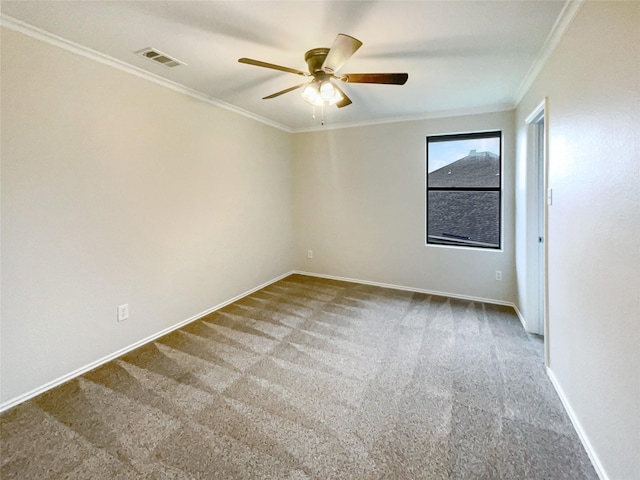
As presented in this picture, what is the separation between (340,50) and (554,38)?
1502mm

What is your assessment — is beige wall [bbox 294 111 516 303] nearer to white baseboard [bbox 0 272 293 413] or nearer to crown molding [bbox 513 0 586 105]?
crown molding [bbox 513 0 586 105]

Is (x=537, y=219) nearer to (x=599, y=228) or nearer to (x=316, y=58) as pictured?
(x=599, y=228)

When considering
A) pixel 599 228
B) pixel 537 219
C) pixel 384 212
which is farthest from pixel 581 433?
pixel 384 212

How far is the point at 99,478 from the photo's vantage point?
1.40 m

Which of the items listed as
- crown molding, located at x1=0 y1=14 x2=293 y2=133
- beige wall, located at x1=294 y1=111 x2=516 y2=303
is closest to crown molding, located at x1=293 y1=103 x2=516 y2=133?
beige wall, located at x1=294 y1=111 x2=516 y2=303

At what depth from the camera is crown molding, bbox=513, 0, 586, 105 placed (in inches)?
65.7

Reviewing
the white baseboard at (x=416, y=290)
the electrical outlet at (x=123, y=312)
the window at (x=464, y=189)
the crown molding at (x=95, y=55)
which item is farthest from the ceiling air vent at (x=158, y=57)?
the white baseboard at (x=416, y=290)

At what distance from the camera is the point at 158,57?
230 cm

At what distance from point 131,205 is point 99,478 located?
1.92 metres

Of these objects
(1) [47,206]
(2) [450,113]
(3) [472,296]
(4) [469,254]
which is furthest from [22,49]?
(3) [472,296]

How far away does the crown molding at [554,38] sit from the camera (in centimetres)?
167

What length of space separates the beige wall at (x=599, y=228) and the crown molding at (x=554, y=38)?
6cm

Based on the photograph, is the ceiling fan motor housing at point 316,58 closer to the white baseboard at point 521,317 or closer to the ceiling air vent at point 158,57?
the ceiling air vent at point 158,57

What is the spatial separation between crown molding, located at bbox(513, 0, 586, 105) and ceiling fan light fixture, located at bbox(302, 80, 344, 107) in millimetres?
1429
